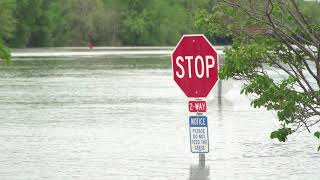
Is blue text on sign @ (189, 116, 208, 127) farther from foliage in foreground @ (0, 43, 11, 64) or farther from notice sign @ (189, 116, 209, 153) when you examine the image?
foliage in foreground @ (0, 43, 11, 64)

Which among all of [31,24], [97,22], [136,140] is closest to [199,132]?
[136,140]

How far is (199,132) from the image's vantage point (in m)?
12.5

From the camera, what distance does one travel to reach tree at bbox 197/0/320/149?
30.9 ft

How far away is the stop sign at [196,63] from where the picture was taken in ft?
39.0

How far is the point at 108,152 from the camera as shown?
1498 cm

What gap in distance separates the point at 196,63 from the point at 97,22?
142137 mm

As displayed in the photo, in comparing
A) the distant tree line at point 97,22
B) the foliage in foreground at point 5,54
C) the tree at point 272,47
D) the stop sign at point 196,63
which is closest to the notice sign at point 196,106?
the stop sign at point 196,63

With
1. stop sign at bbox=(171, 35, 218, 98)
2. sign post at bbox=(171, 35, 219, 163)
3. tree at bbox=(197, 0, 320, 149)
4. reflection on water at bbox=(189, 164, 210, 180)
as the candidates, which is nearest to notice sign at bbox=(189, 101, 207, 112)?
sign post at bbox=(171, 35, 219, 163)

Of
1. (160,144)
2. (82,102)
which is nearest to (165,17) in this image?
(82,102)

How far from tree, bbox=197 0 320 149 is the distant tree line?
113073mm

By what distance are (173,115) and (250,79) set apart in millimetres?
12480

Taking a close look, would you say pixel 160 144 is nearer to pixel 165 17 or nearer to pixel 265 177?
pixel 265 177

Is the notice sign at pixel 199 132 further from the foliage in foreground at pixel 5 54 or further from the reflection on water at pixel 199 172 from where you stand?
the foliage in foreground at pixel 5 54

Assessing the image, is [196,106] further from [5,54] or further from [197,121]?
[5,54]
